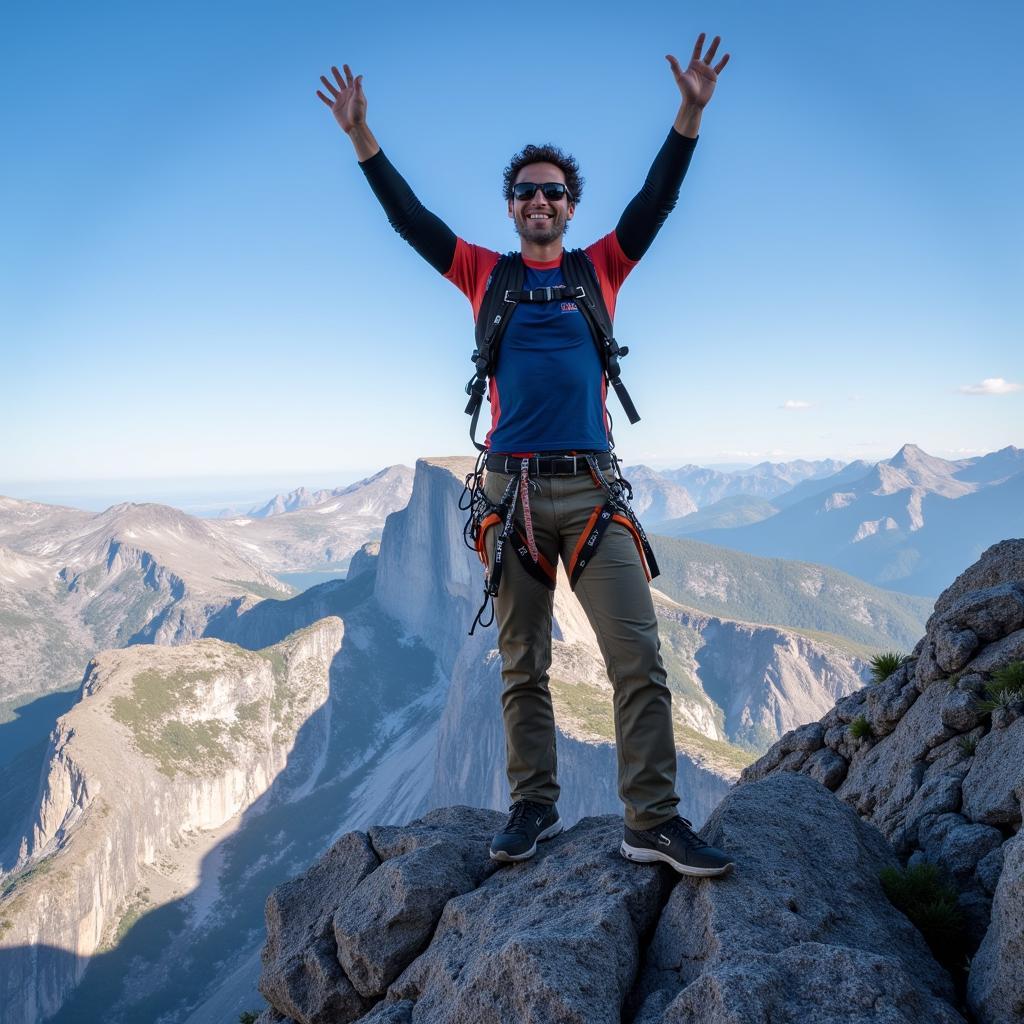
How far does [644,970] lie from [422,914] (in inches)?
93.4

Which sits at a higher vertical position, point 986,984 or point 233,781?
point 986,984

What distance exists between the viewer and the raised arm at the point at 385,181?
659cm

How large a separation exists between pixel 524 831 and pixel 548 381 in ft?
14.3

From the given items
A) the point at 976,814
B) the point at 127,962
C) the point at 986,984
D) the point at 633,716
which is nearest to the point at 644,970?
the point at 633,716

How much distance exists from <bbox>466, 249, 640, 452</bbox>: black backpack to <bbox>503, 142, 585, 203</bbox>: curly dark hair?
70 centimetres

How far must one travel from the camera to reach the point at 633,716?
5.73 metres

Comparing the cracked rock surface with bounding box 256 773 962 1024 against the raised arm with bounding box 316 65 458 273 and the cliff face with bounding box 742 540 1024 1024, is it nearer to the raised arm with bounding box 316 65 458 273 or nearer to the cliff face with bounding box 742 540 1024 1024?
the cliff face with bounding box 742 540 1024 1024

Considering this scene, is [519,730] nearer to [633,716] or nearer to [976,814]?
[633,716]

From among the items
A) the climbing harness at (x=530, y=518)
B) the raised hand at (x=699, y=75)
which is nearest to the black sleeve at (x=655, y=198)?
the raised hand at (x=699, y=75)

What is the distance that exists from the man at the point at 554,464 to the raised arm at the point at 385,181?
0.04 feet

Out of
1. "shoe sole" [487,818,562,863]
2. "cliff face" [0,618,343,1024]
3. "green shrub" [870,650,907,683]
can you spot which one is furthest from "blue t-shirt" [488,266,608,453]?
Result: "cliff face" [0,618,343,1024]

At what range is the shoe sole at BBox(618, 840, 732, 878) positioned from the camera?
5.31 meters

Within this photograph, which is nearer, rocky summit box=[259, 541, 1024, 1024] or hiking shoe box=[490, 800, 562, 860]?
rocky summit box=[259, 541, 1024, 1024]

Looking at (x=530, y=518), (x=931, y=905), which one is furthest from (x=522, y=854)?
(x=931, y=905)
